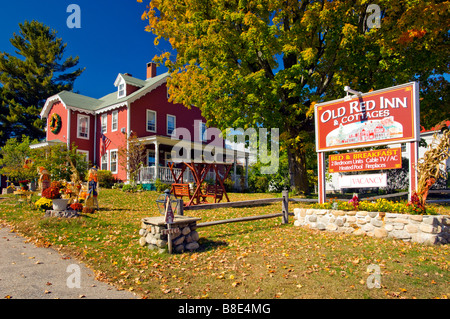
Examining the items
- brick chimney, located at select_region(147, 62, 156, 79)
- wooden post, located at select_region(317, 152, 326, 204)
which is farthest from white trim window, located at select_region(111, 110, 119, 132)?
wooden post, located at select_region(317, 152, 326, 204)

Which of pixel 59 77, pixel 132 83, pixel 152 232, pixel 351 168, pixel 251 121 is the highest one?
pixel 59 77

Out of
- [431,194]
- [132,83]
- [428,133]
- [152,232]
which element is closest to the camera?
[152,232]

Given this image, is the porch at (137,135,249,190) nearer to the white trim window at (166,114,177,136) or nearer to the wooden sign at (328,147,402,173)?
the white trim window at (166,114,177,136)

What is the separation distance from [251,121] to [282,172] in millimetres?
14225

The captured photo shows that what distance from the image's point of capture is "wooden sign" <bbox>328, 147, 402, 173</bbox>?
28.9 ft

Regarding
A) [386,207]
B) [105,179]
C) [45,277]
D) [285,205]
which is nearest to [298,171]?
[285,205]

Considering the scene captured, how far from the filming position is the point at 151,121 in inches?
1032

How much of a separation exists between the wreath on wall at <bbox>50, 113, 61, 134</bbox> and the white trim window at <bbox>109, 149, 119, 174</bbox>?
221 inches

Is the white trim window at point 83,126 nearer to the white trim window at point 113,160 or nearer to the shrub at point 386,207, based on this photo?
the white trim window at point 113,160

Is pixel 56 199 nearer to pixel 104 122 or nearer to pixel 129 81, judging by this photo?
pixel 104 122

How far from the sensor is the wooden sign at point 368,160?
881cm
